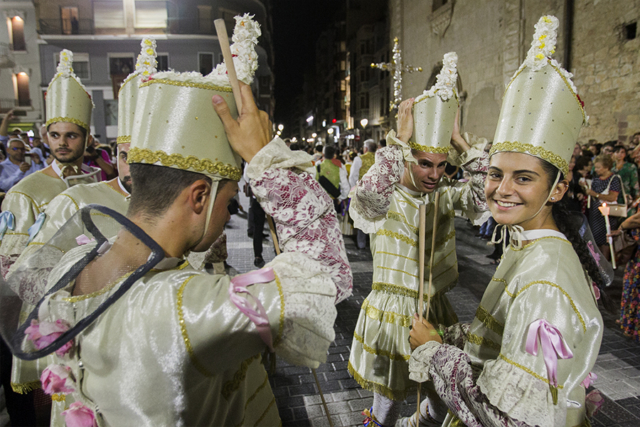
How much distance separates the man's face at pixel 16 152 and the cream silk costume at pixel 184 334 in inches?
305

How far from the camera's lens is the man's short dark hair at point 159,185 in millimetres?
1129

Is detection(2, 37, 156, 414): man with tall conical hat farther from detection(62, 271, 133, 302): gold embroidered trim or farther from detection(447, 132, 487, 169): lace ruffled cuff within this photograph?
detection(447, 132, 487, 169): lace ruffled cuff

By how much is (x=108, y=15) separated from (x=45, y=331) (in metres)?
31.6

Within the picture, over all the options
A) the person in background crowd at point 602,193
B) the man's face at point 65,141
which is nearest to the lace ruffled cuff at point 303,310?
the man's face at point 65,141

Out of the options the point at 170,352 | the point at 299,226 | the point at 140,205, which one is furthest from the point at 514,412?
the point at 140,205

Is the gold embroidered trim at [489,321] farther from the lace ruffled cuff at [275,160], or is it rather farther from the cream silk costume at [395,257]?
the lace ruffled cuff at [275,160]

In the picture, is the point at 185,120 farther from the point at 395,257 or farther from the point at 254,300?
the point at 395,257

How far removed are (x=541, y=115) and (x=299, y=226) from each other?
4.14ft

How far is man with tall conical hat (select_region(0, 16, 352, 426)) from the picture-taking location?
3.29 feet

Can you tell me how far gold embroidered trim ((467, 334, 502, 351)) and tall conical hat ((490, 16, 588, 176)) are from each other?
82 centimetres

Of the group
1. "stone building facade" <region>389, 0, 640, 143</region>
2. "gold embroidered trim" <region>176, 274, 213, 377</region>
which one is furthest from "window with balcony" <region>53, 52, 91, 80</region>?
"gold embroidered trim" <region>176, 274, 213, 377</region>

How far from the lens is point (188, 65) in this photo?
26.5 metres

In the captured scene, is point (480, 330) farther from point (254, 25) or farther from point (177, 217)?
point (254, 25)

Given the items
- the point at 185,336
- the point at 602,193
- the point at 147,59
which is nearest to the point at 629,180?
the point at 602,193
